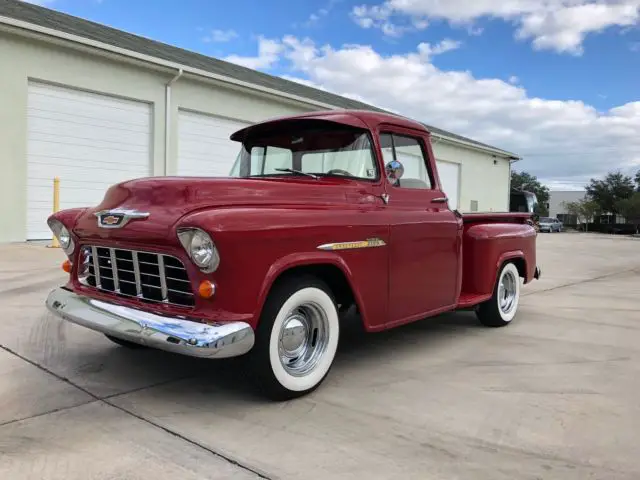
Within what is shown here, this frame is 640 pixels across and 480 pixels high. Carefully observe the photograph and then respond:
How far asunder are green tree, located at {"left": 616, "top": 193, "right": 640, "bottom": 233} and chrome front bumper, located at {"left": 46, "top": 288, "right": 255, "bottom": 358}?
5817 cm

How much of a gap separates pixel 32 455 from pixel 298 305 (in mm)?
1530

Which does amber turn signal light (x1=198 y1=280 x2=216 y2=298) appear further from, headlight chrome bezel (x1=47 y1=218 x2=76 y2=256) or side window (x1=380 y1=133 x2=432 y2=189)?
side window (x1=380 y1=133 x2=432 y2=189)

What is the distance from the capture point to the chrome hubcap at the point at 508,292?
224 inches

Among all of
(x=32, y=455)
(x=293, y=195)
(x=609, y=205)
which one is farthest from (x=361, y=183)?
(x=609, y=205)

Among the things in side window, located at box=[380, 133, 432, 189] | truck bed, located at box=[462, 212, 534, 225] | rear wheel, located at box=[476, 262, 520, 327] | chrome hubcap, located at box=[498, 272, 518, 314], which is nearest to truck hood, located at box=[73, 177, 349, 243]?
side window, located at box=[380, 133, 432, 189]

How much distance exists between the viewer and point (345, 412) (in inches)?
125

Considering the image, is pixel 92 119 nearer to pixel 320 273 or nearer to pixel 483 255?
pixel 483 255

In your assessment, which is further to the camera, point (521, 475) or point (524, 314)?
point (524, 314)

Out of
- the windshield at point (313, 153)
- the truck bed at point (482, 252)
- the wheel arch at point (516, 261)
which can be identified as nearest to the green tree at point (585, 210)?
the wheel arch at point (516, 261)

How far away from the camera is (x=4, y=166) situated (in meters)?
Answer: 10.5

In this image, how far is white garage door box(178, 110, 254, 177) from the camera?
13.6 metres

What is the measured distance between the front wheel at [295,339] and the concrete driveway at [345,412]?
0.46 feet

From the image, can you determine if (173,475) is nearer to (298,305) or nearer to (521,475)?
(298,305)

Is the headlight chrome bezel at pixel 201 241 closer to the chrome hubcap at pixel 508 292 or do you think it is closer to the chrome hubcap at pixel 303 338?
the chrome hubcap at pixel 303 338
